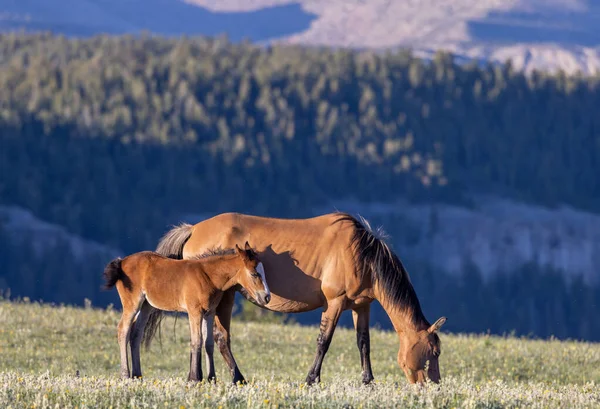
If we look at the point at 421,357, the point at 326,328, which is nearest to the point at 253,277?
the point at 326,328

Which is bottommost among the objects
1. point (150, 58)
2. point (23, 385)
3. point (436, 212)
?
point (436, 212)

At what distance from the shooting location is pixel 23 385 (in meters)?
12.1

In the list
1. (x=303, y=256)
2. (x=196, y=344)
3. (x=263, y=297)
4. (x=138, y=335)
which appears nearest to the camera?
(x=263, y=297)

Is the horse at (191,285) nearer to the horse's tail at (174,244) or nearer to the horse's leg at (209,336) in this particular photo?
the horse's leg at (209,336)

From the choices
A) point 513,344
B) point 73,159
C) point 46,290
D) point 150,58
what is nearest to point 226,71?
point 150,58

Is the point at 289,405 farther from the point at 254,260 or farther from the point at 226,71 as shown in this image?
the point at 226,71

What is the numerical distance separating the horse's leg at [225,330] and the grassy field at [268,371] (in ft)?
1.68

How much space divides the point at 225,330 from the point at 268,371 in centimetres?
387

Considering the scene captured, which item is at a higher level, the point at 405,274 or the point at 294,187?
the point at 405,274

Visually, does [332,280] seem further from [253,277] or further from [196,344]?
[196,344]

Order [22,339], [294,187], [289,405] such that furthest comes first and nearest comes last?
1. [294,187]
2. [22,339]
3. [289,405]

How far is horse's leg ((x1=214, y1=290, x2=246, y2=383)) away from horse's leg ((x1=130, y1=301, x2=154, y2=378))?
0.85 metres

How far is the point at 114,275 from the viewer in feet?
46.7

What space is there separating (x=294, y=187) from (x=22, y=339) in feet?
547
